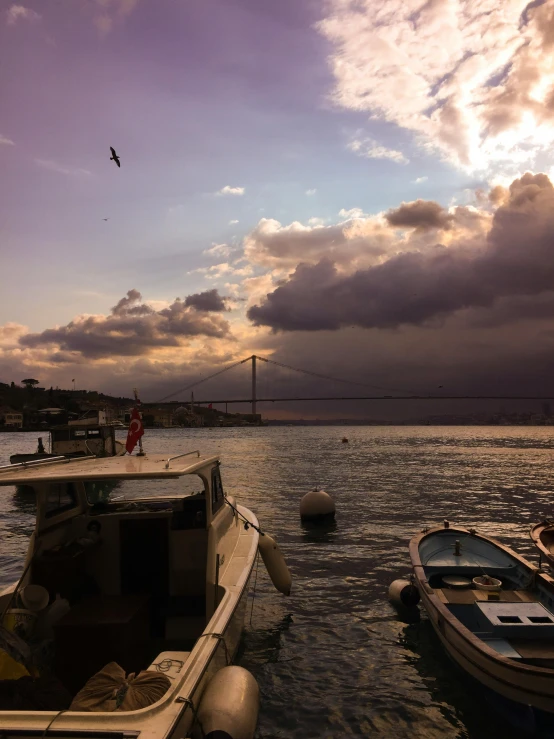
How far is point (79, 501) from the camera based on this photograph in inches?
296

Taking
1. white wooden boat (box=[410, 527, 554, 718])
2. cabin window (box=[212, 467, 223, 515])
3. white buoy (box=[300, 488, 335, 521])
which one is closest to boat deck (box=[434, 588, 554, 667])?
white wooden boat (box=[410, 527, 554, 718])

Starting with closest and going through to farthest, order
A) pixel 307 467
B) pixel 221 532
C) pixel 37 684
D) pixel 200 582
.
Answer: pixel 37 684 → pixel 200 582 → pixel 221 532 → pixel 307 467

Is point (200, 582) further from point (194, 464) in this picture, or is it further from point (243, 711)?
point (243, 711)

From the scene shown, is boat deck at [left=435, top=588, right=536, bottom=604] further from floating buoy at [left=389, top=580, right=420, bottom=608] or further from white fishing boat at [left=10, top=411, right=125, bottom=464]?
white fishing boat at [left=10, top=411, right=125, bottom=464]

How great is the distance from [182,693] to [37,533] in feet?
11.2

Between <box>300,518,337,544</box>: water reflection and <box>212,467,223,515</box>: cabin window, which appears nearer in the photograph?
<box>212,467,223,515</box>: cabin window

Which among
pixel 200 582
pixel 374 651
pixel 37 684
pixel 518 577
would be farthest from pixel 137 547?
pixel 518 577

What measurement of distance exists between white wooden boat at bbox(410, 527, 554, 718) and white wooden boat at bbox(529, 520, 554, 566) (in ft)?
5.56

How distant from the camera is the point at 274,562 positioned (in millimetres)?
10000

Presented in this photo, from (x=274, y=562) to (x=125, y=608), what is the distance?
4416 mm

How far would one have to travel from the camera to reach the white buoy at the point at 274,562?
32.1 ft

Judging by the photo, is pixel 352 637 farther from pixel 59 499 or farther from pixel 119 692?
pixel 119 692

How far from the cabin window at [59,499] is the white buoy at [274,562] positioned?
3797 mm

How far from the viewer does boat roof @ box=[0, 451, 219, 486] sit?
216 inches
